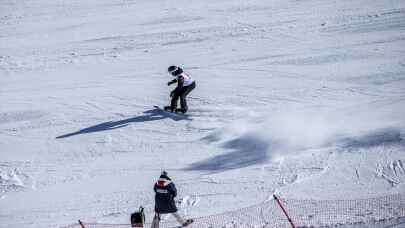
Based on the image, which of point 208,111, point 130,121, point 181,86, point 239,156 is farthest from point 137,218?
point 208,111

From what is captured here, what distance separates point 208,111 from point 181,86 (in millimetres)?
1119

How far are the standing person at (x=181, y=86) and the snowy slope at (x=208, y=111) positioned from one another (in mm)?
335

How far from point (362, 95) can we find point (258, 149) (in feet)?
13.1

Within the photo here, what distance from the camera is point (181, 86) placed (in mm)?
13305

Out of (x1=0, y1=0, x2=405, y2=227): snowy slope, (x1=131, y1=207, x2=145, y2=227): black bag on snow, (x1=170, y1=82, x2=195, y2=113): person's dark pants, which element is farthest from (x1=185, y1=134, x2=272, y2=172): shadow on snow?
(x1=131, y1=207, x2=145, y2=227): black bag on snow

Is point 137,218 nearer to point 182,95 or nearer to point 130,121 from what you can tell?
point 182,95

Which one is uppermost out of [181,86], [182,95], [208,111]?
[181,86]

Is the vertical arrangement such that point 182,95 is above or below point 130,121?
above

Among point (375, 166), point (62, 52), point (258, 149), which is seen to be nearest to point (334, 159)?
point (375, 166)

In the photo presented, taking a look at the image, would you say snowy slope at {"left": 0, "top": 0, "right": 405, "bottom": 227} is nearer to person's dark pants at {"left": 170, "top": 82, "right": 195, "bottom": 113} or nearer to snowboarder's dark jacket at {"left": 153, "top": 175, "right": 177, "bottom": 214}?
person's dark pants at {"left": 170, "top": 82, "right": 195, "bottom": 113}

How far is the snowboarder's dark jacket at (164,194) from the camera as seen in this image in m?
8.14

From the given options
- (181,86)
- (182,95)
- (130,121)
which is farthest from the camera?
(130,121)

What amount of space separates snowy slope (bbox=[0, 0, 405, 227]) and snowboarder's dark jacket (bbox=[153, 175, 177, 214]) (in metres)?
1.36

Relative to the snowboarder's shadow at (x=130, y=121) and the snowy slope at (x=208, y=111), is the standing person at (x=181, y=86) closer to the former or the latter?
the snowboarder's shadow at (x=130, y=121)
